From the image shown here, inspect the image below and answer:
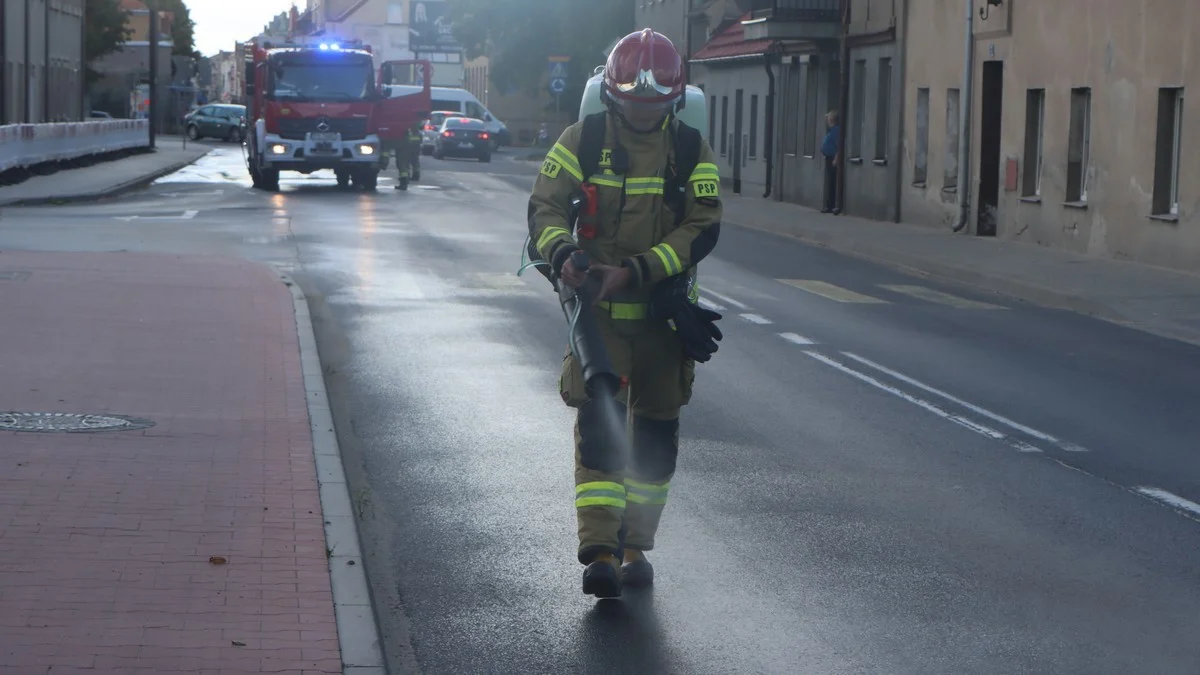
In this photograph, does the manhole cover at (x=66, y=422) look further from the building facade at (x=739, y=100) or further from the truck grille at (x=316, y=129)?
the building facade at (x=739, y=100)

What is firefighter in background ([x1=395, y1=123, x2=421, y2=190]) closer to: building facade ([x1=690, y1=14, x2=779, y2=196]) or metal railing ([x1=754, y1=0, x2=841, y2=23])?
building facade ([x1=690, y1=14, x2=779, y2=196])

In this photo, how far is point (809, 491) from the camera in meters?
8.12

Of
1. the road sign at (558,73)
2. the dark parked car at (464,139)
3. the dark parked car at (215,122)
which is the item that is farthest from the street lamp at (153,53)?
the dark parked car at (215,122)

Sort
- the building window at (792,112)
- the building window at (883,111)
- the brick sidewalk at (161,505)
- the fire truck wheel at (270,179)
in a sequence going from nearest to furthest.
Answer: the brick sidewalk at (161,505) < the building window at (883,111) < the fire truck wheel at (270,179) < the building window at (792,112)

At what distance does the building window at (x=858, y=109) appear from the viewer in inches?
1316

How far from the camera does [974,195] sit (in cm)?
2738

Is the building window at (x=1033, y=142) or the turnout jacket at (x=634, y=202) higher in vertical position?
the building window at (x=1033, y=142)

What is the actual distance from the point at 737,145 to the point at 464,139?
19.4 metres

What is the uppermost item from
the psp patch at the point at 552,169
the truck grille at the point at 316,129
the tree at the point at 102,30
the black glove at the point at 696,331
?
the tree at the point at 102,30

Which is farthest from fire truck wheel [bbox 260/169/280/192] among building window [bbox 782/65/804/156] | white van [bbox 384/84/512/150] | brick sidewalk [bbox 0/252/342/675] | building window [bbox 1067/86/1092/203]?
white van [bbox 384/84/512/150]

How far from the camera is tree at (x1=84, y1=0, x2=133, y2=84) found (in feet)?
257

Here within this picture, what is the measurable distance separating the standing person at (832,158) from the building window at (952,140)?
164 inches

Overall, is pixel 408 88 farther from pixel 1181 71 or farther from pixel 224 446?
pixel 224 446

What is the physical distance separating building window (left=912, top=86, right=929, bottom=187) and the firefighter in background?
38.3 feet
